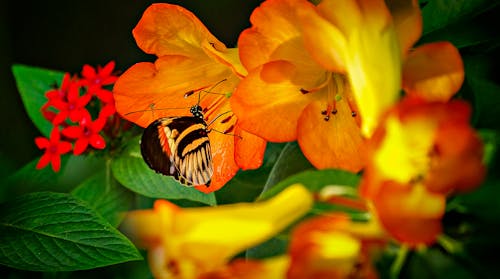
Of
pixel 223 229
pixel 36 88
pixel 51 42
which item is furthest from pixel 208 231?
pixel 51 42

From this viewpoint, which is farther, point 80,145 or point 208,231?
point 80,145

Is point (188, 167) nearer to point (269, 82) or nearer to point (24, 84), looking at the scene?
point (269, 82)

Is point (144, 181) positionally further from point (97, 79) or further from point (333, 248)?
point (333, 248)

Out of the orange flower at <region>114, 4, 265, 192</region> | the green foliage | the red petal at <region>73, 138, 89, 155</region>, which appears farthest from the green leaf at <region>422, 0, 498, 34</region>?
the red petal at <region>73, 138, 89, 155</region>

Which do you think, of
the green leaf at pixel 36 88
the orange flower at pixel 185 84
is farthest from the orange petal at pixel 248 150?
the green leaf at pixel 36 88

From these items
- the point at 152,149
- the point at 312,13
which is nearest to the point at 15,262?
the point at 152,149

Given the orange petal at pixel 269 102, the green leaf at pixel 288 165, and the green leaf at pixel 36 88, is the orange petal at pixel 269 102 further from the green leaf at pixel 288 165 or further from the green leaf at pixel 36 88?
the green leaf at pixel 36 88

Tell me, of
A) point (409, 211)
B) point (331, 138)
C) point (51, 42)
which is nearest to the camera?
point (409, 211)
